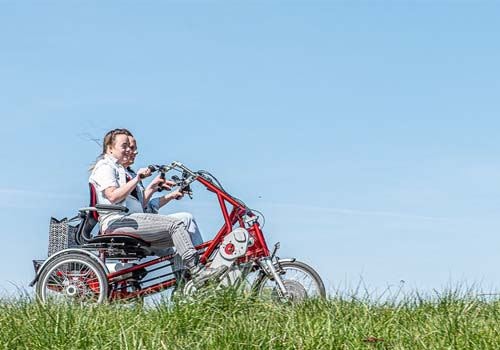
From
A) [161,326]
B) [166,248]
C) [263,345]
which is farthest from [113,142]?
[263,345]

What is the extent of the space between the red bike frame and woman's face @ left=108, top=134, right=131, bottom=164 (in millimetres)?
735

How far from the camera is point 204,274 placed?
830 centimetres

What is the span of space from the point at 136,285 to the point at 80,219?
2.92 feet

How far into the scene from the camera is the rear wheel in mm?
8539

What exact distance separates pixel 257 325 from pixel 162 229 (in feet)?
9.41

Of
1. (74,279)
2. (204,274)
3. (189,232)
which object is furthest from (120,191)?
(204,274)

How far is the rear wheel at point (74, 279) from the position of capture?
28.0ft

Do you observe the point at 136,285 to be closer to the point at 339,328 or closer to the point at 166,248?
the point at 166,248

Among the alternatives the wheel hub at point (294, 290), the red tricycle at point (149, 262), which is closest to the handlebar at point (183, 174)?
the red tricycle at point (149, 262)

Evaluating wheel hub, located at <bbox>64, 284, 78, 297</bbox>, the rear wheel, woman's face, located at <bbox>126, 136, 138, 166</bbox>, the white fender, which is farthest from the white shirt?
the white fender

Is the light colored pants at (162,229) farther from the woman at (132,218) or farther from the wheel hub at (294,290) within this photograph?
the wheel hub at (294,290)

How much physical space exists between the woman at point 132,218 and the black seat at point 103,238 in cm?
6

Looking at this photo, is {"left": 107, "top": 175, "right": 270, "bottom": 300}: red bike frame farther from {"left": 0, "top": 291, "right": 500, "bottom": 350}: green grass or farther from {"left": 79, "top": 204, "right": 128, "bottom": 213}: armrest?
{"left": 0, "top": 291, "right": 500, "bottom": 350}: green grass

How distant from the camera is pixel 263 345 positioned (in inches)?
217
